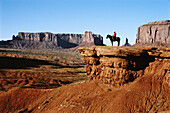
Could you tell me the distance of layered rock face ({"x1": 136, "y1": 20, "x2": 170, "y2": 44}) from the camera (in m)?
106

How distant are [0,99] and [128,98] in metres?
12.7

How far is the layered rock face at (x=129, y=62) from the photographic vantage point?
14.4m

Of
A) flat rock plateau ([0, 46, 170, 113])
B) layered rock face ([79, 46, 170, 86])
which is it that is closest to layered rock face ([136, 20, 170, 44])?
layered rock face ([79, 46, 170, 86])

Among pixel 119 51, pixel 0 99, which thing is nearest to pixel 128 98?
pixel 119 51

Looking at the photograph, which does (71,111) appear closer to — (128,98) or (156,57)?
(128,98)

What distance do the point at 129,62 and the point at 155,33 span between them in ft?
352

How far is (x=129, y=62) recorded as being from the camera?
14758 millimetres

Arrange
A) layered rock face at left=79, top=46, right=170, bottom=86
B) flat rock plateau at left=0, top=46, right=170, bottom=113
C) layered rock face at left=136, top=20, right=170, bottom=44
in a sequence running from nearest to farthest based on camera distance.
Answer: flat rock plateau at left=0, top=46, right=170, bottom=113, layered rock face at left=79, top=46, right=170, bottom=86, layered rock face at left=136, top=20, right=170, bottom=44

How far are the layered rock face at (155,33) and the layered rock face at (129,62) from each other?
317 ft

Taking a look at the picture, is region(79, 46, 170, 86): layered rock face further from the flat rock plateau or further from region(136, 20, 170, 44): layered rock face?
region(136, 20, 170, 44): layered rock face

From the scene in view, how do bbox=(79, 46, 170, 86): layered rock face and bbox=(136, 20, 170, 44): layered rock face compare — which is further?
bbox=(136, 20, 170, 44): layered rock face

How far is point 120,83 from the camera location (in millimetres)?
15156

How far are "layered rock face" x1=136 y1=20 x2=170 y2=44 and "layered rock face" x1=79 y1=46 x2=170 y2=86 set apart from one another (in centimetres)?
9676

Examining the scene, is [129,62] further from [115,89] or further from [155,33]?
[155,33]
